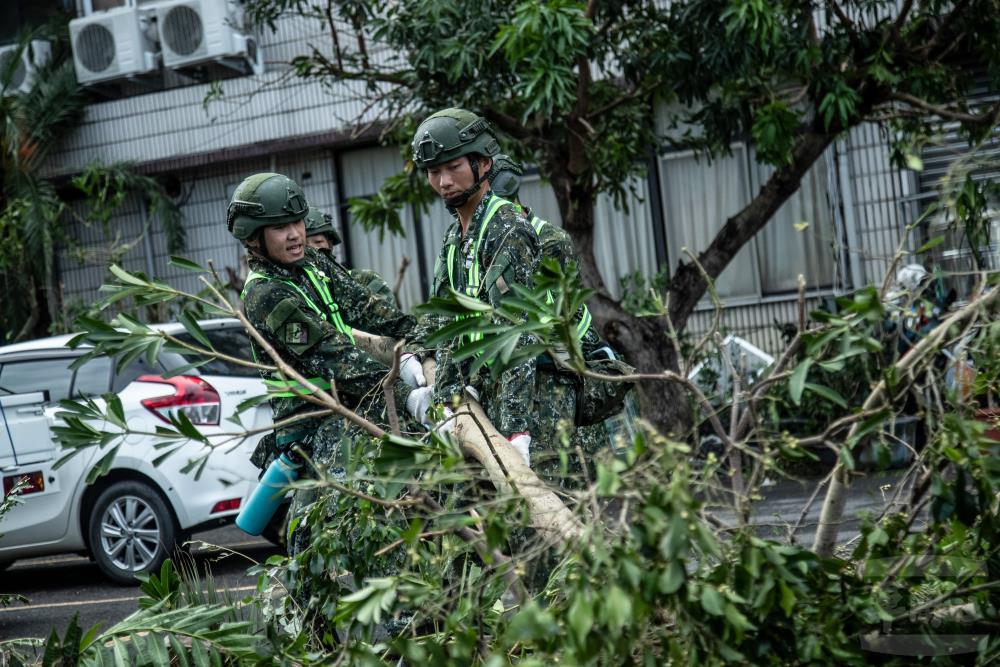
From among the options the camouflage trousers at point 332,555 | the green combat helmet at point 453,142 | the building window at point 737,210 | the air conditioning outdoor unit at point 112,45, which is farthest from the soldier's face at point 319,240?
→ the air conditioning outdoor unit at point 112,45

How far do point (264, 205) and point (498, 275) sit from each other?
1.15 metres

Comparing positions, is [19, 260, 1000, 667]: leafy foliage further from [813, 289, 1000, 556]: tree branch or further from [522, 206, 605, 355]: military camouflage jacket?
[522, 206, 605, 355]: military camouflage jacket

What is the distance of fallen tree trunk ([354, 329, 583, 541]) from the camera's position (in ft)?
7.93

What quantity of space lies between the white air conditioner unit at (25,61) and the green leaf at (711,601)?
1503 centimetres

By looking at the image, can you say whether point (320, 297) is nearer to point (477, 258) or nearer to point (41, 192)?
point (477, 258)

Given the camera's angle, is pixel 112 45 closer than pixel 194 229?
Yes

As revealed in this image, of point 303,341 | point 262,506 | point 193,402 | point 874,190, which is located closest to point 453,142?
point 303,341

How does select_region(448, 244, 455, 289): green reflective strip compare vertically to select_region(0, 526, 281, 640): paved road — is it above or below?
above

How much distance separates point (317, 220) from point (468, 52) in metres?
2.64

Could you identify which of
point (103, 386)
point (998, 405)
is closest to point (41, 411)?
point (103, 386)

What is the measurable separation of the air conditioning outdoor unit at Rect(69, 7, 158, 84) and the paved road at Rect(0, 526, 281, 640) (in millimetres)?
6704

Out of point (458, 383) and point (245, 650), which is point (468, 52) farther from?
point (245, 650)

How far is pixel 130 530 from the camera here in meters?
8.43

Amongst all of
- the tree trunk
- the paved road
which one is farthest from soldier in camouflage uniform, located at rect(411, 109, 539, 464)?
the tree trunk
